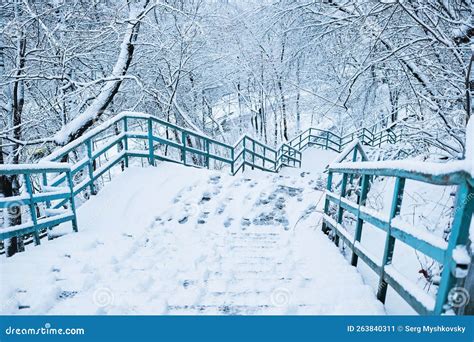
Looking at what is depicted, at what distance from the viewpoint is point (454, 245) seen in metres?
1.66

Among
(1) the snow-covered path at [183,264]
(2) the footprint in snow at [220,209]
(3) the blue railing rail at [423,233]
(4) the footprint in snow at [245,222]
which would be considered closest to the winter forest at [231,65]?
(3) the blue railing rail at [423,233]

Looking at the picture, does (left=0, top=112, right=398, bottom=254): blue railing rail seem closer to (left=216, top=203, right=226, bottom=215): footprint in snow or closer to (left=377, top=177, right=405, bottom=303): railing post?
(left=216, top=203, right=226, bottom=215): footprint in snow

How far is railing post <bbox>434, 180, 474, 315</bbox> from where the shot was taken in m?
1.59

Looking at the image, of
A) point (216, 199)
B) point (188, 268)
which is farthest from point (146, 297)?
point (216, 199)

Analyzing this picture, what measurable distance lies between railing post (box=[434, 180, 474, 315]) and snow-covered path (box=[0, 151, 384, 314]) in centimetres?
71

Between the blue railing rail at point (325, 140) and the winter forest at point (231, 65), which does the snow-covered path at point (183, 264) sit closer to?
the winter forest at point (231, 65)

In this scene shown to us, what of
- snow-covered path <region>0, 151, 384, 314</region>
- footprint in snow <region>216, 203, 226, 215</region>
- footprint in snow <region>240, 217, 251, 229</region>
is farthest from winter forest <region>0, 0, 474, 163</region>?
footprint in snow <region>216, 203, 226, 215</region>

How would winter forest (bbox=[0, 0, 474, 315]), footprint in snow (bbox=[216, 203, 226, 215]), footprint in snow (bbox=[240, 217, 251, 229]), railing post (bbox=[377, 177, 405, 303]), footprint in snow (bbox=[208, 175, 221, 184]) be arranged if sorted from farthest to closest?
footprint in snow (bbox=[208, 175, 221, 184]), footprint in snow (bbox=[216, 203, 226, 215]), footprint in snow (bbox=[240, 217, 251, 229]), winter forest (bbox=[0, 0, 474, 315]), railing post (bbox=[377, 177, 405, 303])

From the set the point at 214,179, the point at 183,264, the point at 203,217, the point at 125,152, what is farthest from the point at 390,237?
the point at 125,152

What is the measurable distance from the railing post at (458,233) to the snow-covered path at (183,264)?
0.71m
